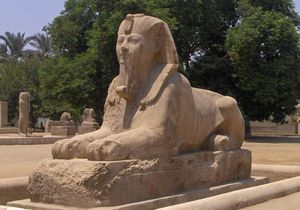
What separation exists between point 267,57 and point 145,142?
24071mm

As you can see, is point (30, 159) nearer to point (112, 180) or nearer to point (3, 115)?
point (112, 180)

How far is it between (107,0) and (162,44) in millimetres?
23836

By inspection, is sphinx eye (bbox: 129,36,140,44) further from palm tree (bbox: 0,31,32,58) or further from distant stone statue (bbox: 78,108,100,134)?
palm tree (bbox: 0,31,32,58)

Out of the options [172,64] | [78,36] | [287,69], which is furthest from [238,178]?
[78,36]

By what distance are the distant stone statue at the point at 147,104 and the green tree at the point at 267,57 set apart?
70.1 feet

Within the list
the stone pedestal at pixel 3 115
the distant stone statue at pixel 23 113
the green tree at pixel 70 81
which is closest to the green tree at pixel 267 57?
the green tree at pixel 70 81

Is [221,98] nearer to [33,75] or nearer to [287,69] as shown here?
[287,69]

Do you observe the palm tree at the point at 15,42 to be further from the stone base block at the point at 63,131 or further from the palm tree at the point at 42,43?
the stone base block at the point at 63,131

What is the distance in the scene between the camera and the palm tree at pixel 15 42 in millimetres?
67250

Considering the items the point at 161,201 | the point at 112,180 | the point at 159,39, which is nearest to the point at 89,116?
the point at 159,39

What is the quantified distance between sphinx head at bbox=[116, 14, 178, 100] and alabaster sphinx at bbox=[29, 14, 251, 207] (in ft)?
0.04

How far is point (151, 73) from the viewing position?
6918 mm

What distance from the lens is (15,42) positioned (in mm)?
67000

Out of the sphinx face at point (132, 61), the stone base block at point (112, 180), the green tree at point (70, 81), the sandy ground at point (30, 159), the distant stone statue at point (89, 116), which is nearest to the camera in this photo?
the stone base block at point (112, 180)
